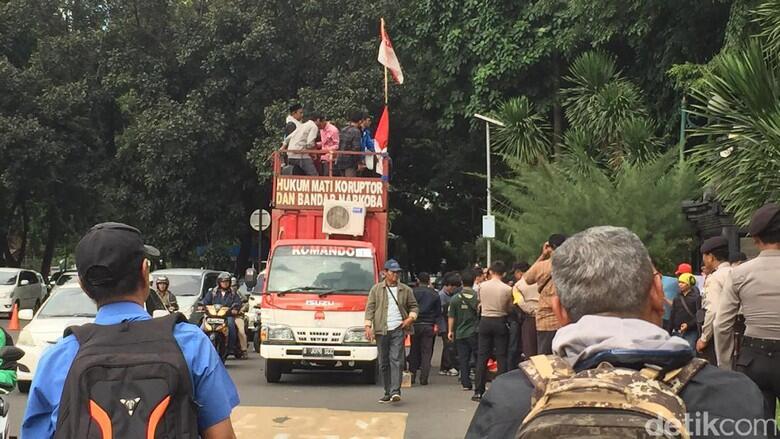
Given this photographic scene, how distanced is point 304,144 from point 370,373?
5.70 meters

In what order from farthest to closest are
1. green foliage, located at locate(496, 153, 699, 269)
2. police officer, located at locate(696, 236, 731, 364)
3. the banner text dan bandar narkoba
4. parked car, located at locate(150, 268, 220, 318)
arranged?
1. parked car, located at locate(150, 268, 220, 318)
2. green foliage, located at locate(496, 153, 699, 269)
3. the banner text dan bandar narkoba
4. police officer, located at locate(696, 236, 731, 364)

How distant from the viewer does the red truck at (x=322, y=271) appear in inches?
565

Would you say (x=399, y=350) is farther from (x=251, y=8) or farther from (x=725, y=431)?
(x=251, y=8)

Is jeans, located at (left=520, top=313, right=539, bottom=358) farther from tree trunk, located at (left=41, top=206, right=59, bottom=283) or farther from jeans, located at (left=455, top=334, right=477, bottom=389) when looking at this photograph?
tree trunk, located at (left=41, top=206, right=59, bottom=283)

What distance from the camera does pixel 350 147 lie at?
1900cm

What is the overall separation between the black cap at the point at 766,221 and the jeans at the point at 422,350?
1011cm

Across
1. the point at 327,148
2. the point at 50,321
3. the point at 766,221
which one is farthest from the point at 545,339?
the point at 327,148

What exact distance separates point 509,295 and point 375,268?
9.54 feet

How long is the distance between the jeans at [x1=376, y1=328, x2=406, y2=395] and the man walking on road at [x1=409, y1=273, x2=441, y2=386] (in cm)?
247

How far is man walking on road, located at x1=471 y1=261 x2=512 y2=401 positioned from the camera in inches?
502

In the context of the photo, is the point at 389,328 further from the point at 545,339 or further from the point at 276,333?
the point at 545,339

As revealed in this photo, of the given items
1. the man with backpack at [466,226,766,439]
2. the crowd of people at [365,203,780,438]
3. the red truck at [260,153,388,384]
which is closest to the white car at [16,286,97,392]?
the red truck at [260,153,388,384]

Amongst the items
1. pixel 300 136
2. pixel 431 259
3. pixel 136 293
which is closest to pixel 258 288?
pixel 300 136

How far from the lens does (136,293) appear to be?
10.5ft
